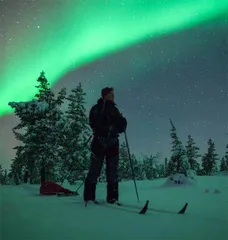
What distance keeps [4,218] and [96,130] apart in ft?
8.90

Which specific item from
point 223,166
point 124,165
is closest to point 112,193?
point 124,165

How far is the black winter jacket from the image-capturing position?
559 cm

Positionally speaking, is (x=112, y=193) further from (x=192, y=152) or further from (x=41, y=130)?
(x=192, y=152)

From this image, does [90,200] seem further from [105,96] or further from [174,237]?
[174,237]

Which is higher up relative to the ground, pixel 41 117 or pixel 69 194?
pixel 41 117

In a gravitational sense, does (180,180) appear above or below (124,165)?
below

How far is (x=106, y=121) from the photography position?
5617 millimetres

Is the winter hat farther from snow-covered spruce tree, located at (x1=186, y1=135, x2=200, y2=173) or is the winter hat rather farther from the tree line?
snow-covered spruce tree, located at (x1=186, y1=135, x2=200, y2=173)

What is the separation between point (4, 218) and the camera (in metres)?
3.24

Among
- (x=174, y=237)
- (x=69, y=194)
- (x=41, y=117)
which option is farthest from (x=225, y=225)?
(x=41, y=117)

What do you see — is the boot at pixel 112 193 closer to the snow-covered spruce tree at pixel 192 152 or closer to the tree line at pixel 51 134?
the tree line at pixel 51 134

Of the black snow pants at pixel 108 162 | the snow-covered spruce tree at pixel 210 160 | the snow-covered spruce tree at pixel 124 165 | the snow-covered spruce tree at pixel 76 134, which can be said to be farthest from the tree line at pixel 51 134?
the snow-covered spruce tree at pixel 210 160

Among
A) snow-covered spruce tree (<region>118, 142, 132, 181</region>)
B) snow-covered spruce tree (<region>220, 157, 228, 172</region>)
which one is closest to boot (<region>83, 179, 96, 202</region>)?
snow-covered spruce tree (<region>118, 142, 132, 181</region>)

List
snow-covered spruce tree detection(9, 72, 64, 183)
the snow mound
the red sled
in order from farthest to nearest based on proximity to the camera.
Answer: snow-covered spruce tree detection(9, 72, 64, 183), the snow mound, the red sled
